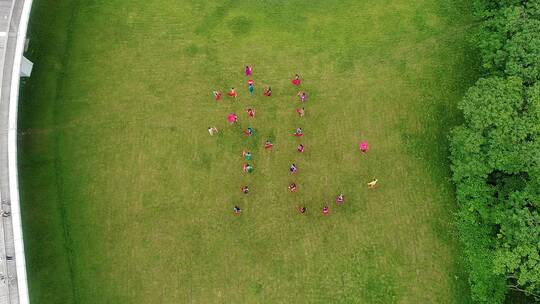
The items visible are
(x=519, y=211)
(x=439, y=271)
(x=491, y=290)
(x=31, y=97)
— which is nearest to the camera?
(x=519, y=211)

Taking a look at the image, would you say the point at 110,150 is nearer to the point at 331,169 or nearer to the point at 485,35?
the point at 331,169

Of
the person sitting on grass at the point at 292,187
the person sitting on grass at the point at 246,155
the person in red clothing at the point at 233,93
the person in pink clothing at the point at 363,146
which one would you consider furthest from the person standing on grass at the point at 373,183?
the person in red clothing at the point at 233,93

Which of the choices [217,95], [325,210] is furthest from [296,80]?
[325,210]

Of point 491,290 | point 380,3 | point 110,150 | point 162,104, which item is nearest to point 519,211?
point 491,290

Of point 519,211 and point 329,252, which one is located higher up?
point 519,211

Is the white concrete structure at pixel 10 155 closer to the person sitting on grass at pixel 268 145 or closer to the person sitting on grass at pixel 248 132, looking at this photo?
the person sitting on grass at pixel 248 132

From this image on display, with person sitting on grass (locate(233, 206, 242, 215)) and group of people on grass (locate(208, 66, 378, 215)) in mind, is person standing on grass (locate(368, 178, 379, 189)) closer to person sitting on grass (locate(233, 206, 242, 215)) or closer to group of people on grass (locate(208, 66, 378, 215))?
group of people on grass (locate(208, 66, 378, 215))
